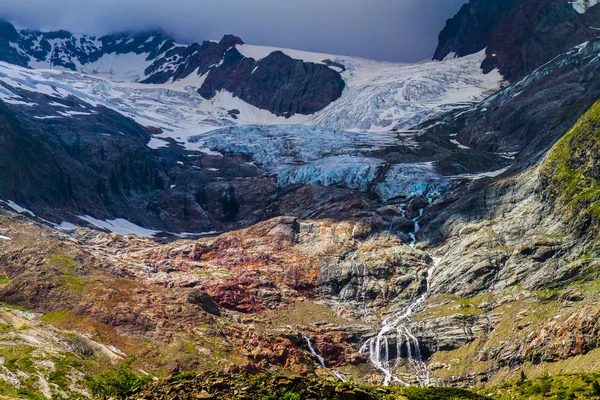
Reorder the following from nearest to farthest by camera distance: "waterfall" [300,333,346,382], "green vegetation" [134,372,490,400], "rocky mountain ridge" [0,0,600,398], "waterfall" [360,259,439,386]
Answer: "green vegetation" [134,372,490,400] < "rocky mountain ridge" [0,0,600,398] < "waterfall" [300,333,346,382] < "waterfall" [360,259,439,386]

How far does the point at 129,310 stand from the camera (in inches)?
4710

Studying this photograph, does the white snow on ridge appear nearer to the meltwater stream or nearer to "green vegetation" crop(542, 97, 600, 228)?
the meltwater stream

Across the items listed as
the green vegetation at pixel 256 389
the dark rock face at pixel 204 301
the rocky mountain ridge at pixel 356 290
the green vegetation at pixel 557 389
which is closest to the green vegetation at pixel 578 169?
the rocky mountain ridge at pixel 356 290

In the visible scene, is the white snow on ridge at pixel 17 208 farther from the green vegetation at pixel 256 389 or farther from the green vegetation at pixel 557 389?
the green vegetation at pixel 557 389

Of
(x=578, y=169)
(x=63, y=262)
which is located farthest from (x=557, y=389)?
(x=63, y=262)

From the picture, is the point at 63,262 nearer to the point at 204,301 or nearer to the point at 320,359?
the point at 204,301

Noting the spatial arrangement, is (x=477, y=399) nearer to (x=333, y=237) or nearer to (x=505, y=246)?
(x=505, y=246)

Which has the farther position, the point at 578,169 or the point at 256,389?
the point at 578,169

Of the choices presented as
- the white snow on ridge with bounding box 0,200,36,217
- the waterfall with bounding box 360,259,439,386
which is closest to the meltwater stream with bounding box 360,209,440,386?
the waterfall with bounding box 360,259,439,386

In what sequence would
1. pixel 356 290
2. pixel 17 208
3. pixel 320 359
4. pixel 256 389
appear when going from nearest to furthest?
pixel 256 389
pixel 320 359
pixel 356 290
pixel 17 208

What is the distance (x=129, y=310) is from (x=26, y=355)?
36882mm

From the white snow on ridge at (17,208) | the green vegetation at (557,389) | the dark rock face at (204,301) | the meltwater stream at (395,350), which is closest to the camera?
the green vegetation at (557,389)

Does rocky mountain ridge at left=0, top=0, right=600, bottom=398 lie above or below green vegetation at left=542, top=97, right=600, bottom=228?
below

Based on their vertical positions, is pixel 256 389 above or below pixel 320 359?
above
